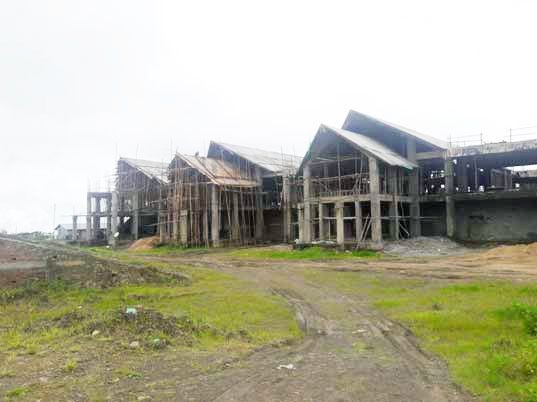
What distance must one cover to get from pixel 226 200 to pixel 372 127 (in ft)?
42.6

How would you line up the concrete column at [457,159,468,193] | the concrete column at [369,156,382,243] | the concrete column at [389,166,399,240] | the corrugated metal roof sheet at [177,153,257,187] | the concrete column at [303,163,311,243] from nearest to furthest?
the concrete column at [369,156,382,243] < the concrete column at [389,166,399,240] < the concrete column at [303,163,311,243] < the concrete column at [457,159,468,193] < the corrugated metal roof sheet at [177,153,257,187]

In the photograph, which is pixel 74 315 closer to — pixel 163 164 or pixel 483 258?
pixel 483 258

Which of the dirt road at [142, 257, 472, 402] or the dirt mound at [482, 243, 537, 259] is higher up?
the dirt mound at [482, 243, 537, 259]

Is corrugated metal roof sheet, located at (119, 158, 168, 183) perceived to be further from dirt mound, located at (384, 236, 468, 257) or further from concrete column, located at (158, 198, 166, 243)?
dirt mound, located at (384, 236, 468, 257)

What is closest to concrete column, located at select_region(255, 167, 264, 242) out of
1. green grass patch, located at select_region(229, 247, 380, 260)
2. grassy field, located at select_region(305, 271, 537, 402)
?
green grass patch, located at select_region(229, 247, 380, 260)

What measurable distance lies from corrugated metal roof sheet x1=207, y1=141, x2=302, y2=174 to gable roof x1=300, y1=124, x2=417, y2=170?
27.9 feet

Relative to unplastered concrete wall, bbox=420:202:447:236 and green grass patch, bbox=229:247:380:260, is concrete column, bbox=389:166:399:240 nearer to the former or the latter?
unplastered concrete wall, bbox=420:202:447:236

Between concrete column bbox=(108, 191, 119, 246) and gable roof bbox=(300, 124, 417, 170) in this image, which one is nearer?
gable roof bbox=(300, 124, 417, 170)

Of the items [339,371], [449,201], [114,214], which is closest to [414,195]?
[449,201]

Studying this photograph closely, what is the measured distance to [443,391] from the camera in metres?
7.42

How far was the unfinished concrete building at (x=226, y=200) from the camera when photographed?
42.3 m

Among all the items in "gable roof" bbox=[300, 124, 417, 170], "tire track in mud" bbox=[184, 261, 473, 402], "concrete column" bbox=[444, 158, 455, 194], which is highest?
"gable roof" bbox=[300, 124, 417, 170]

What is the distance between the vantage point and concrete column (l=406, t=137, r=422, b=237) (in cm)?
3634

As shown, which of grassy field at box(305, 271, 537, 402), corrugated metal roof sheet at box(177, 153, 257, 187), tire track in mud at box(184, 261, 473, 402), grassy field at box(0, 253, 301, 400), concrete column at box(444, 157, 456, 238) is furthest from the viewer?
corrugated metal roof sheet at box(177, 153, 257, 187)
